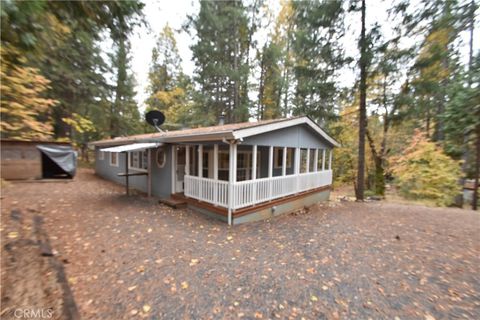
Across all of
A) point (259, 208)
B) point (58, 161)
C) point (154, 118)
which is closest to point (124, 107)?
point (58, 161)

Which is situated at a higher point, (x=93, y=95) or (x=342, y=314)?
(x=93, y=95)

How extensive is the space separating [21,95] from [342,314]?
5.98 m

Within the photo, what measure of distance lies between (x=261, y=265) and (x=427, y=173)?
12.7 m

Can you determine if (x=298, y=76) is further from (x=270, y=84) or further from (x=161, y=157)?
(x=161, y=157)

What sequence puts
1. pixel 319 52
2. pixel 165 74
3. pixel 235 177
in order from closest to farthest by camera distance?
Answer: pixel 235 177, pixel 319 52, pixel 165 74

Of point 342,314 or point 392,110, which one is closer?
point 342,314

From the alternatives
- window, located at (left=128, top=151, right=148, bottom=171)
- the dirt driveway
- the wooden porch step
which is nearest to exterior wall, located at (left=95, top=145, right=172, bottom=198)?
window, located at (left=128, top=151, right=148, bottom=171)

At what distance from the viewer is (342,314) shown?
8.90 feet

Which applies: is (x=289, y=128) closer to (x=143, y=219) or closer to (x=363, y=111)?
(x=363, y=111)

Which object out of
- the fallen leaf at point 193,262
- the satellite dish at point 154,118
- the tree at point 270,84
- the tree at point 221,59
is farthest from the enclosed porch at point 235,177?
the tree at point 270,84

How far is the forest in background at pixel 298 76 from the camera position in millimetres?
3453

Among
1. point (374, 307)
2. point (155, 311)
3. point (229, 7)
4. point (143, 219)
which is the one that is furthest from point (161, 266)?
point (229, 7)

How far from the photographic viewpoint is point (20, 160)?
10.1m

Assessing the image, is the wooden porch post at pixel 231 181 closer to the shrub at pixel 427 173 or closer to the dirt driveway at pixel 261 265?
the dirt driveway at pixel 261 265
